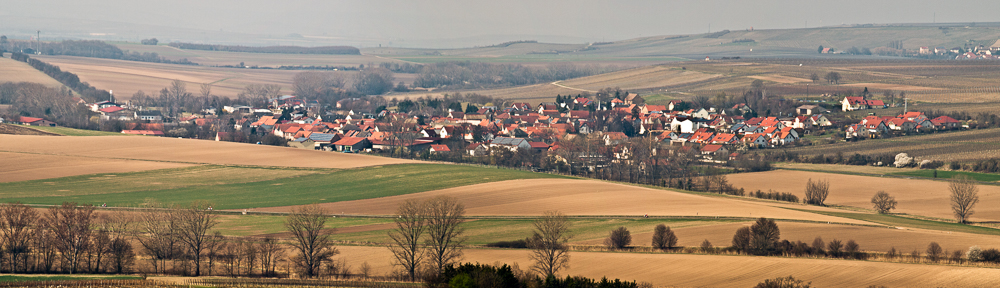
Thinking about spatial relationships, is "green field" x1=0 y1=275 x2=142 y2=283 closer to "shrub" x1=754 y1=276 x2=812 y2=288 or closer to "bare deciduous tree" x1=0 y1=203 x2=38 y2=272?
"bare deciduous tree" x1=0 y1=203 x2=38 y2=272

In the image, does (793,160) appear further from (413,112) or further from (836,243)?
(413,112)

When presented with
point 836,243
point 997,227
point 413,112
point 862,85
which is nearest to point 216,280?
point 836,243

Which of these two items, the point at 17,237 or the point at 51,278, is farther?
the point at 17,237

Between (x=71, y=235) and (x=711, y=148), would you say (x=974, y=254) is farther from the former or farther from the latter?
(x=711, y=148)

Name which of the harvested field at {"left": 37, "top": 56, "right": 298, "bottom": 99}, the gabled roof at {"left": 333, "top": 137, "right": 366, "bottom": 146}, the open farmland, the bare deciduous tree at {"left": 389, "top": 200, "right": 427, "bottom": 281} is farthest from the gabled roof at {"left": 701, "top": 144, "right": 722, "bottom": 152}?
the harvested field at {"left": 37, "top": 56, "right": 298, "bottom": 99}

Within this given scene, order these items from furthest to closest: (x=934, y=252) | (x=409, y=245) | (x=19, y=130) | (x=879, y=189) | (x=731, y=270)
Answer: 1. (x=19, y=130)
2. (x=879, y=189)
3. (x=409, y=245)
4. (x=934, y=252)
5. (x=731, y=270)

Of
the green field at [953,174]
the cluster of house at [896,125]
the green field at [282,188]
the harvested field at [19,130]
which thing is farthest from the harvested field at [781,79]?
the harvested field at [19,130]

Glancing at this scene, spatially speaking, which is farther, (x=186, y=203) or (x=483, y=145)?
(x=483, y=145)

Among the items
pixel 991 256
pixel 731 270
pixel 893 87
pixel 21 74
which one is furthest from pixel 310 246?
pixel 21 74
